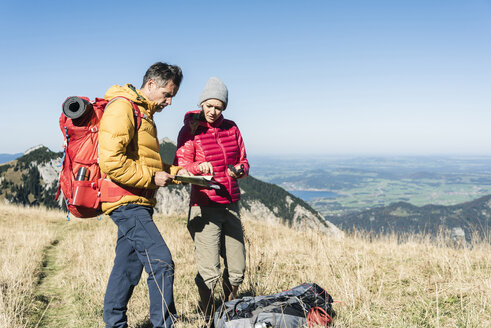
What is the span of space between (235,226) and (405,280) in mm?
2840

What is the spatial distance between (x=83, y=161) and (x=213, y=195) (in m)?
1.32

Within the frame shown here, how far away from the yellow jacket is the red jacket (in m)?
0.53

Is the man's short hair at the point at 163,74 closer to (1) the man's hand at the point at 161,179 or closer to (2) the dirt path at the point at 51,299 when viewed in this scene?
(1) the man's hand at the point at 161,179

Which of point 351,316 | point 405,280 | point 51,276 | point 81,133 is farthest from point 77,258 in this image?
point 405,280

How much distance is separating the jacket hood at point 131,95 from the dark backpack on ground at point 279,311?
2.05 meters

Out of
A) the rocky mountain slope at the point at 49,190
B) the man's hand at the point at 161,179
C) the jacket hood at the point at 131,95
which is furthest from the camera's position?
the rocky mountain slope at the point at 49,190

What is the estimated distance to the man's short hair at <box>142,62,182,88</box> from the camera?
113 inches

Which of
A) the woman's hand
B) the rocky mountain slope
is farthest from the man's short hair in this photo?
the rocky mountain slope

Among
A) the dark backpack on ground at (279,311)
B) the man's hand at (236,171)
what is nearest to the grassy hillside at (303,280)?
the dark backpack on ground at (279,311)

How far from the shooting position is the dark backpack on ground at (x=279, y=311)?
9.41 feet

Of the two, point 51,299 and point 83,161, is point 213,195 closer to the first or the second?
point 83,161

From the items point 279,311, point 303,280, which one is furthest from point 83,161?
point 303,280

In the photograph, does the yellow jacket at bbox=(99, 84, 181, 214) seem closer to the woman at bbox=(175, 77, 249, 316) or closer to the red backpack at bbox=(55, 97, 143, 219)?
the red backpack at bbox=(55, 97, 143, 219)

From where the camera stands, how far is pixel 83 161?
2.62 meters
